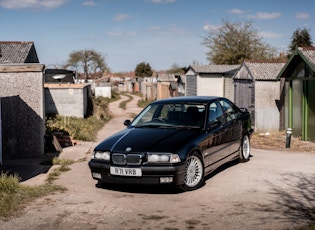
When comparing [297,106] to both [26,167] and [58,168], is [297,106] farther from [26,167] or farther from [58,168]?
[26,167]

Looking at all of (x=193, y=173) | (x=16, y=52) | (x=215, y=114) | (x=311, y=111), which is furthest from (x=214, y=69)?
(x=193, y=173)

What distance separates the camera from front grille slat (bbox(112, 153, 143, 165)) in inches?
273

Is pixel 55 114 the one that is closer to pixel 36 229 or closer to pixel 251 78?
pixel 251 78

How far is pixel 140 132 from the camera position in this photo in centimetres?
781

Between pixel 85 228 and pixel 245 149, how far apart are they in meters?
5.72

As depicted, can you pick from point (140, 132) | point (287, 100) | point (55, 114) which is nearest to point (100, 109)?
point (55, 114)

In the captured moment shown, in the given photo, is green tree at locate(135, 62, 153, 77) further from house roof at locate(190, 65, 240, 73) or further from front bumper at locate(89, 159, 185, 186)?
front bumper at locate(89, 159, 185, 186)

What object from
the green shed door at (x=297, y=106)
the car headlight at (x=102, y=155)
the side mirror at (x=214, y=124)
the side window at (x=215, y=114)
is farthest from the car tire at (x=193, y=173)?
the green shed door at (x=297, y=106)

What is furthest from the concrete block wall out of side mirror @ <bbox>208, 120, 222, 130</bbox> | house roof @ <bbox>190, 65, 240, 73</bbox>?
side mirror @ <bbox>208, 120, 222, 130</bbox>

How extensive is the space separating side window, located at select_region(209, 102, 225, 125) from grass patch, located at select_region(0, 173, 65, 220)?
9.97 feet

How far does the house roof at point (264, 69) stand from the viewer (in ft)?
58.2

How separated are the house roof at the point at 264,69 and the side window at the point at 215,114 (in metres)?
9.18

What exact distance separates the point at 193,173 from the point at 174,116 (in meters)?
1.44

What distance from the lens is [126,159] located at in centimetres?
703
